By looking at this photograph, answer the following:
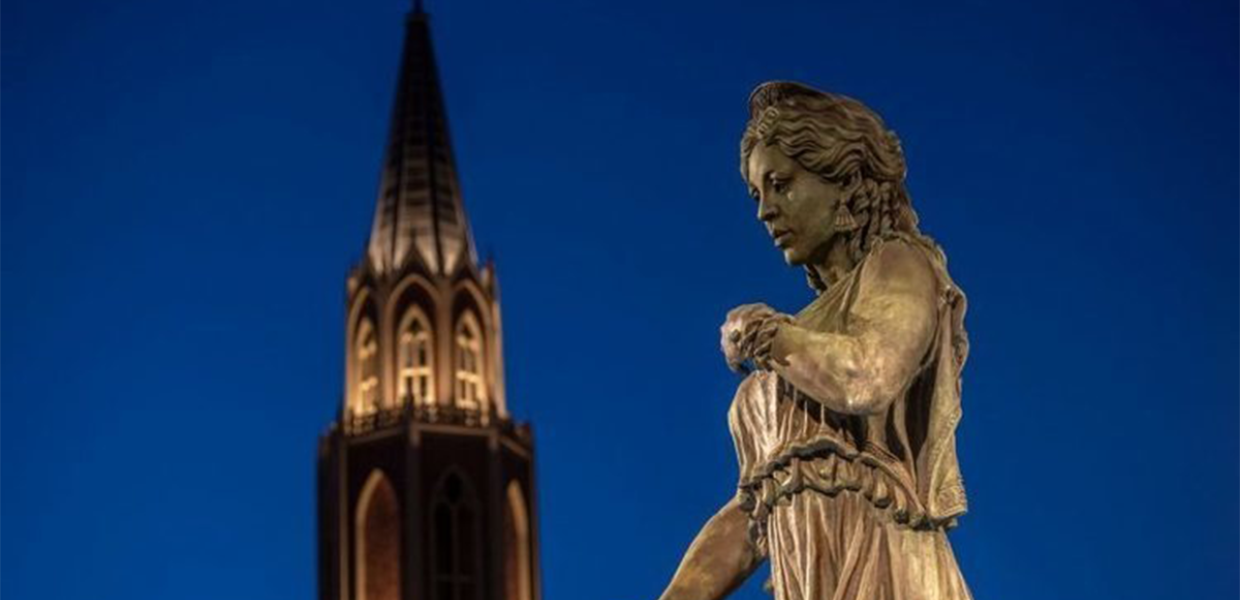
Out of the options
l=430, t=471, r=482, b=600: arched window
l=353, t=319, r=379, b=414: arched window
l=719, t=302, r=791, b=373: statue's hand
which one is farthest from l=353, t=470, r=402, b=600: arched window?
l=719, t=302, r=791, b=373: statue's hand

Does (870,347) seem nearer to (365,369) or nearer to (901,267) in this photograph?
(901,267)

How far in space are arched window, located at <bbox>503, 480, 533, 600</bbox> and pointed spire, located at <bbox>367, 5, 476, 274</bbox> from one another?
8.04 m

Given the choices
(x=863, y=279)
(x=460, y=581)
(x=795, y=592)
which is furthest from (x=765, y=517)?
(x=460, y=581)

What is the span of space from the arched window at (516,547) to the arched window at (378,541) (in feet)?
11.8

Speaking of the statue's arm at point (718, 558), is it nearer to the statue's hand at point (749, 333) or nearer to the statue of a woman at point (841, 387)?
the statue of a woman at point (841, 387)

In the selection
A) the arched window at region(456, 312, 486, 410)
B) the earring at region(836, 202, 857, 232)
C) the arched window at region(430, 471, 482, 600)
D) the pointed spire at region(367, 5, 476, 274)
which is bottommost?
the earring at region(836, 202, 857, 232)

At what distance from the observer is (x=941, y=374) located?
259 inches

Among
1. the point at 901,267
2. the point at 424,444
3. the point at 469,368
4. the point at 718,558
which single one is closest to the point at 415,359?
the point at 469,368

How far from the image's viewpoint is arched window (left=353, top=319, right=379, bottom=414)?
284ft

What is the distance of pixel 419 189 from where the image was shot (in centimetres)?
8969

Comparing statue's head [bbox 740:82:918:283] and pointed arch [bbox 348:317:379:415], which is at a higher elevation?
pointed arch [bbox 348:317:379:415]

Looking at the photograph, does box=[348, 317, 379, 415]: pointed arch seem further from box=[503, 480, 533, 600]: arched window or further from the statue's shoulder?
the statue's shoulder

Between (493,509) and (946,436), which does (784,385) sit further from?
(493,509)

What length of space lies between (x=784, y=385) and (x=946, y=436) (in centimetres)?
43
